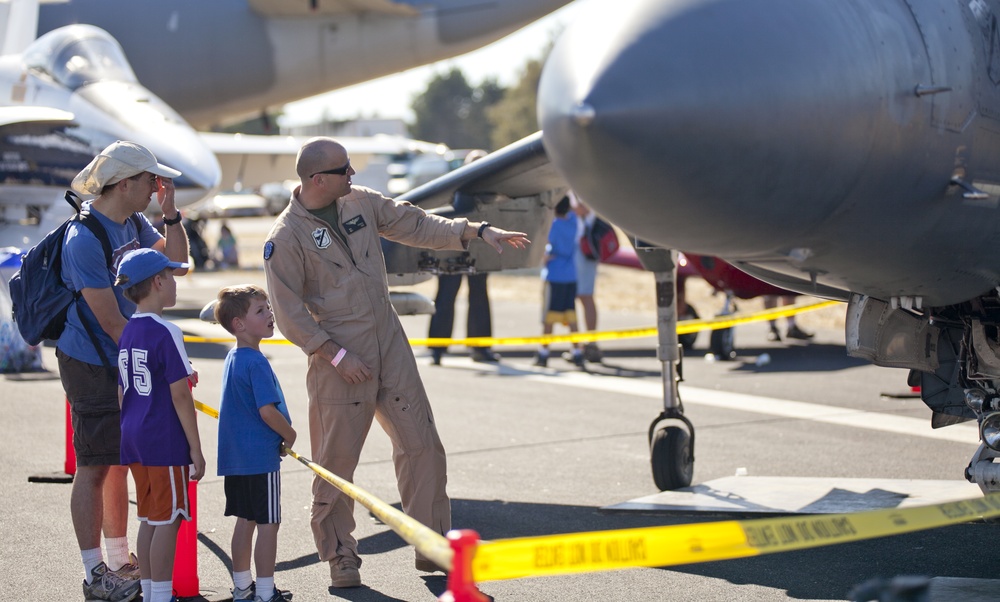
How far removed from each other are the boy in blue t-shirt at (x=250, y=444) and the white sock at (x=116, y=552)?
2.34 feet

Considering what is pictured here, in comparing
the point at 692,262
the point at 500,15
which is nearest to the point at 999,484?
the point at 692,262

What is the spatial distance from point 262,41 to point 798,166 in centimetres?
1908

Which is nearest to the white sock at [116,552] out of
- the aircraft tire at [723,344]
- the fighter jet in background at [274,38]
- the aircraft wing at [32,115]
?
the aircraft wing at [32,115]

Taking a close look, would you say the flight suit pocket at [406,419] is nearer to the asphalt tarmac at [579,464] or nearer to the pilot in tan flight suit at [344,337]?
the pilot in tan flight suit at [344,337]

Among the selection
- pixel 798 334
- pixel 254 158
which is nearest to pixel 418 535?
pixel 798 334

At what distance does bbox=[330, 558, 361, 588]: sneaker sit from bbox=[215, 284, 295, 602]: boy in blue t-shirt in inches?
16.3

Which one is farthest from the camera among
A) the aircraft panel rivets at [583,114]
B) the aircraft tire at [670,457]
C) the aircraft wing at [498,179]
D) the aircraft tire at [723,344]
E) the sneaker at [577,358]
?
the aircraft tire at [723,344]

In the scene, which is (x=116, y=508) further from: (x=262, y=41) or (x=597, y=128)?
(x=262, y=41)

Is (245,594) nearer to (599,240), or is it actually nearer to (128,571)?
(128,571)

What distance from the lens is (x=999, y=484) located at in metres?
4.71

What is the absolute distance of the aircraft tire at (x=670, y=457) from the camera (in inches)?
268

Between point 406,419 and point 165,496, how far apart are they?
1157 mm

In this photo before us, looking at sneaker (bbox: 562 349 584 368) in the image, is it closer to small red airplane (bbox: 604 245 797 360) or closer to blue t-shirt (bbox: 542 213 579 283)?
blue t-shirt (bbox: 542 213 579 283)

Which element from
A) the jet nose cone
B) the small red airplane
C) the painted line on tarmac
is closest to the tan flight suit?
the jet nose cone
